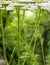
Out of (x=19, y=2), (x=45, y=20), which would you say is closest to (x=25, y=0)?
(x=19, y=2)

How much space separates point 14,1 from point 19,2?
16 mm

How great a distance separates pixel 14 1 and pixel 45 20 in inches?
40.5

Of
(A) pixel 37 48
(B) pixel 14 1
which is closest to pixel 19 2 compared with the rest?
(B) pixel 14 1

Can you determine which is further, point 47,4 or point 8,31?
point 8,31

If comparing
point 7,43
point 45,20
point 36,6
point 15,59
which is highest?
point 36,6

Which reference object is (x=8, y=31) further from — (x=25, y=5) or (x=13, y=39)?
(x=25, y=5)

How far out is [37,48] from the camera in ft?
5.72

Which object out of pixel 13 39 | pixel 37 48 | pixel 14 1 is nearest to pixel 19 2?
pixel 14 1

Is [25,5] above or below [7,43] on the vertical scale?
above

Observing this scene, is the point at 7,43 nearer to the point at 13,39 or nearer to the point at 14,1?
the point at 13,39

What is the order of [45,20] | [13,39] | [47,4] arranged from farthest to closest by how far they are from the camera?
[45,20] → [13,39] → [47,4]

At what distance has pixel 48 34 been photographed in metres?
1.81

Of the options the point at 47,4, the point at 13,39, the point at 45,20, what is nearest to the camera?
the point at 47,4

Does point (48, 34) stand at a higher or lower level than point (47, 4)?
lower
